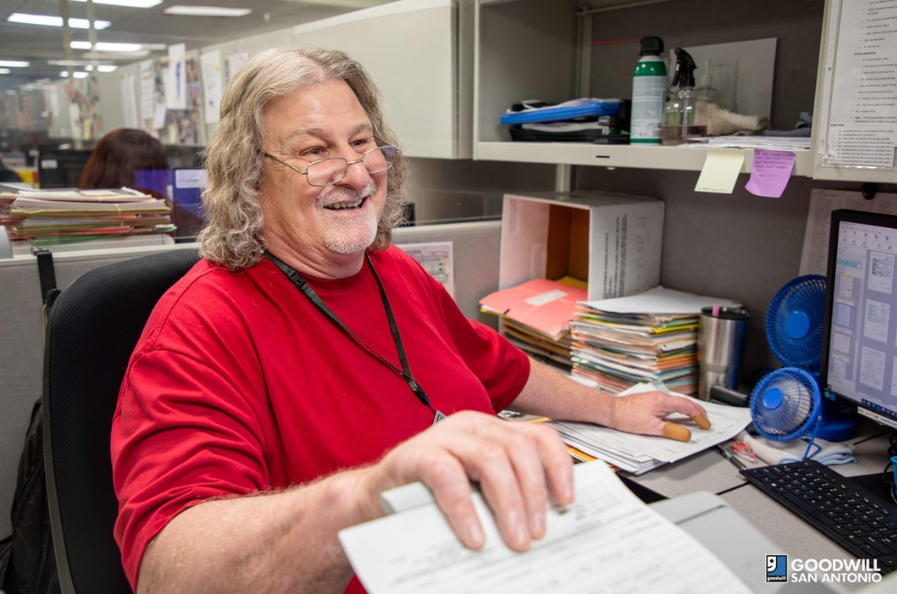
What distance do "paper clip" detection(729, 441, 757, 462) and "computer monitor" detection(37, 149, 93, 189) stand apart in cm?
259

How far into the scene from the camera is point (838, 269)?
1.14 meters

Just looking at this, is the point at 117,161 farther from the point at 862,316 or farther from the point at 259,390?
the point at 862,316

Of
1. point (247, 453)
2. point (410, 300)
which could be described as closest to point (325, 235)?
point (410, 300)

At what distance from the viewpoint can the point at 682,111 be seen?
4.28 feet

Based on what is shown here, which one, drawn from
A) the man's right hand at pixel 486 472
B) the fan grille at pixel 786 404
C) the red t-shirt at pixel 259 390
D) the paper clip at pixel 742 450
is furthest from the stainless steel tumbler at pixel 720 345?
the man's right hand at pixel 486 472

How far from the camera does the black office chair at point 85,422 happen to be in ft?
2.86

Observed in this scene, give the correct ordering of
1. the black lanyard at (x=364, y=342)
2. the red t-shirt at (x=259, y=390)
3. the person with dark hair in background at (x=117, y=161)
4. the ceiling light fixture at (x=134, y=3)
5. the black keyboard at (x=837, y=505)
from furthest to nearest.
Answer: the person with dark hair in background at (x=117, y=161)
the ceiling light fixture at (x=134, y=3)
the black lanyard at (x=364, y=342)
the black keyboard at (x=837, y=505)
the red t-shirt at (x=259, y=390)

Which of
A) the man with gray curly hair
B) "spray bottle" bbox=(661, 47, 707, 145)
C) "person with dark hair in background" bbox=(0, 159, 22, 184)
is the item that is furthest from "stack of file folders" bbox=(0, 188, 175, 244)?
"person with dark hair in background" bbox=(0, 159, 22, 184)

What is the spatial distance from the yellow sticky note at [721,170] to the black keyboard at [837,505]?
1.50 feet

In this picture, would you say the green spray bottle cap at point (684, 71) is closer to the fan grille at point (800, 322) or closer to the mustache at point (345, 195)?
the fan grille at point (800, 322)

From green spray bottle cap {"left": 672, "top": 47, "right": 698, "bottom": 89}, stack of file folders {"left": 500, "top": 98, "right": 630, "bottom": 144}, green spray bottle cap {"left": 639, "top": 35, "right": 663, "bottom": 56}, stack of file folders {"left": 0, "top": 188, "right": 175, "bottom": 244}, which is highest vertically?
green spray bottle cap {"left": 639, "top": 35, "right": 663, "bottom": 56}

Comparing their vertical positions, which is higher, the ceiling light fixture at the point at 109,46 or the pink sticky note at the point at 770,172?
the ceiling light fixture at the point at 109,46

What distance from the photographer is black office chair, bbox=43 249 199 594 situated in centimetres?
87

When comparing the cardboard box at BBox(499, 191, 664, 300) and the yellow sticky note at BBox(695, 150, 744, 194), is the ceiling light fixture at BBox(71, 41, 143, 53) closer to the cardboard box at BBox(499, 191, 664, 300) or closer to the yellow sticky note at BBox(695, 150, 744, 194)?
the cardboard box at BBox(499, 191, 664, 300)
